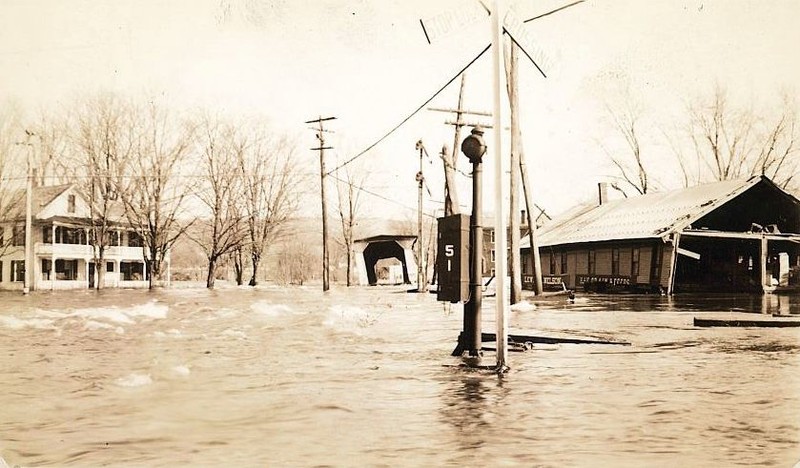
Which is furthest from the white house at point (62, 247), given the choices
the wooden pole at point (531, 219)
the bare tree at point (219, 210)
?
the wooden pole at point (531, 219)

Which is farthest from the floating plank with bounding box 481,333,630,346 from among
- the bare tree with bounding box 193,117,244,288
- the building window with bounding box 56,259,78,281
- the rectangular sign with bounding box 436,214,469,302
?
the building window with bounding box 56,259,78,281

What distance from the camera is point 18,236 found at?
2.41 m

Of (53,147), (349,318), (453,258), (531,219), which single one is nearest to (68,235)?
(53,147)

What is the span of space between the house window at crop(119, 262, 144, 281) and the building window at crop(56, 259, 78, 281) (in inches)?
5.8

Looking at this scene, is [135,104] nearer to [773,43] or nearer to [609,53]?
[609,53]

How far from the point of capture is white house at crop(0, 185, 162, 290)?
2.21 metres

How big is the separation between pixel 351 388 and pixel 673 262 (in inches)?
78.0

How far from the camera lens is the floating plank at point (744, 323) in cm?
269

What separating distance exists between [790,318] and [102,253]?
272 centimetres

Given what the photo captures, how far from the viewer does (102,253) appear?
2.29 metres

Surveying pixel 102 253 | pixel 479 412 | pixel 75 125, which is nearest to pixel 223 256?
pixel 102 253

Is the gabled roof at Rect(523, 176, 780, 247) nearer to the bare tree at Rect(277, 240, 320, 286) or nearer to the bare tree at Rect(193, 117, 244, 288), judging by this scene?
the bare tree at Rect(277, 240, 320, 286)

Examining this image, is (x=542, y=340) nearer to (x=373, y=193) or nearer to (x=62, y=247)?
(x=373, y=193)

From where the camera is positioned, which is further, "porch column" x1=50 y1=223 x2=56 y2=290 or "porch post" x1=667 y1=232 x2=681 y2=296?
"porch post" x1=667 y1=232 x2=681 y2=296
